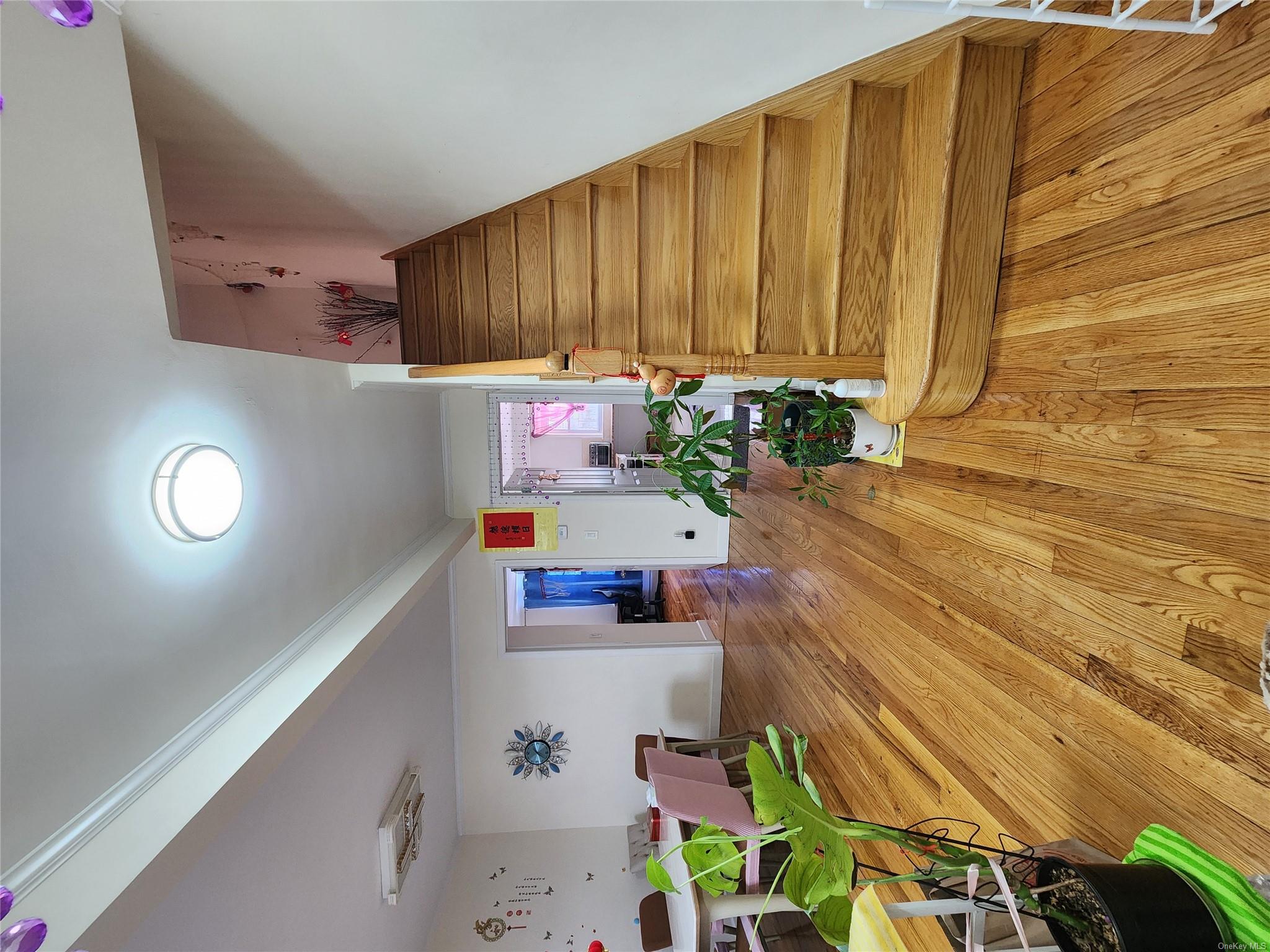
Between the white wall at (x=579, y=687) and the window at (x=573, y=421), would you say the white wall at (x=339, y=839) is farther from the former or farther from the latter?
the window at (x=573, y=421)

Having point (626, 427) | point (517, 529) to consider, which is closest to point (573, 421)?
point (626, 427)

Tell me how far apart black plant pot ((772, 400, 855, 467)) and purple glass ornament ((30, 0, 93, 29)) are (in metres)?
1.80

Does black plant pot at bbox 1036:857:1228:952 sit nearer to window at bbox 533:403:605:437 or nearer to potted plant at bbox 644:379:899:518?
potted plant at bbox 644:379:899:518

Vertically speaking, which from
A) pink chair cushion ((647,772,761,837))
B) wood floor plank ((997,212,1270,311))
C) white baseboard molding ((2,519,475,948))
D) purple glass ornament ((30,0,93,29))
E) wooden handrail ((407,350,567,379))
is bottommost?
pink chair cushion ((647,772,761,837))

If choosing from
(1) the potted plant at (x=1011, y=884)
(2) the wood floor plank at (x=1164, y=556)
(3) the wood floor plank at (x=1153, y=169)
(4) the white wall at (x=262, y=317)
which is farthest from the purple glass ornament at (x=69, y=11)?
(4) the white wall at (x=262, y=317)

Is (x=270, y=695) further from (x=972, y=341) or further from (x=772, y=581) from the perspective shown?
(x=772, y=581)

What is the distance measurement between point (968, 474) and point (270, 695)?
6.68 ft

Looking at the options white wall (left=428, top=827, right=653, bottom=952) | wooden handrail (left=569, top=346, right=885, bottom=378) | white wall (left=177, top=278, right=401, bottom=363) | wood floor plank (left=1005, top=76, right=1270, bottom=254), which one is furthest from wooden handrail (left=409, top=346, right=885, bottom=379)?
white wall (left=428, top=827, right=653, bottom=952)

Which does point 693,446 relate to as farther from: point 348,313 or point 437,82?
point 348,313

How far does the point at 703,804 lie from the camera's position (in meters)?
2.23

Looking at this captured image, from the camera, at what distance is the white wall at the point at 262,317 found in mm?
3176

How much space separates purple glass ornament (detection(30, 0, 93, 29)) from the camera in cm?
56

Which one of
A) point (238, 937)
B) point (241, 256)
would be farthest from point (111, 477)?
point (241, 256)

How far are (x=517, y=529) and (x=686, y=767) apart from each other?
1.82 metres
